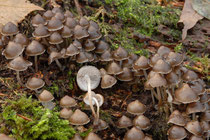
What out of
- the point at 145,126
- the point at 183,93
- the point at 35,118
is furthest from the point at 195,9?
the point at 35,118

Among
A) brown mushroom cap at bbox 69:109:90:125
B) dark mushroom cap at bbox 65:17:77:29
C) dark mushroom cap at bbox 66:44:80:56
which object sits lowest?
brown mushroom cap at bbox 69:109:90:125

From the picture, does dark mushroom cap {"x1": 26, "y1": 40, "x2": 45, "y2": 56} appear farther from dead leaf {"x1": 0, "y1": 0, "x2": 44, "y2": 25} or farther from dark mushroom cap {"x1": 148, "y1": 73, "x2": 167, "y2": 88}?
dark mushroom cap {"x1": 148, "y1": 73, "x2": 167, "y2": 88}

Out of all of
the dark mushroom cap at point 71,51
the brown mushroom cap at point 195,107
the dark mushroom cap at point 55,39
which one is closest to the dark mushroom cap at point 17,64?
the dark mushroom cap at point 55,39

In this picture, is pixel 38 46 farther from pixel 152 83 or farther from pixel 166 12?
pixel 166 12

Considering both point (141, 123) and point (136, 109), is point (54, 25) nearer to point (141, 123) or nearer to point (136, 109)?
point (136, 109)

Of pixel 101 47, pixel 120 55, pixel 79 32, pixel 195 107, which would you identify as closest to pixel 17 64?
pixel 79 32

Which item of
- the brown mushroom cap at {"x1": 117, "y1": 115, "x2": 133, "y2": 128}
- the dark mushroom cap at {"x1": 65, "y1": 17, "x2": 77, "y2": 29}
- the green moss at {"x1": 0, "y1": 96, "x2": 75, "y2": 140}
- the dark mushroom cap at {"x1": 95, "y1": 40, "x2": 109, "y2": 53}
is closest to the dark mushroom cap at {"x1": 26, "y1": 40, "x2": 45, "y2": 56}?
the dark mushroom cap at {"x1": 65, "y1": 17, "x2": 77, "y2": 29}
